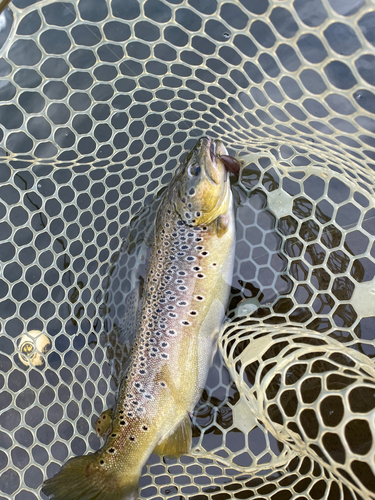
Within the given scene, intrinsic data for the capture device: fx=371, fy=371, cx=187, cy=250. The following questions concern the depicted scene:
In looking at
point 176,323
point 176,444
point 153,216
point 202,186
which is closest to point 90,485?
point 176,444

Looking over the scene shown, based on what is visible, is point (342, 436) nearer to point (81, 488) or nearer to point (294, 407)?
point (294, 407)

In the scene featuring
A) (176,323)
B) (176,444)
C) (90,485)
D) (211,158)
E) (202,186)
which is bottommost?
(90,485)

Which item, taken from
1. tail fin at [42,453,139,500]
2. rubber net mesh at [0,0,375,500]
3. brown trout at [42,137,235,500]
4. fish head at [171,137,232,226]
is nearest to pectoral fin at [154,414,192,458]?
brown trout at [42,137,235,500]

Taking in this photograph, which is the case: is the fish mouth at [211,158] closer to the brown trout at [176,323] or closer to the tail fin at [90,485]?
the brown trout at [176,323]

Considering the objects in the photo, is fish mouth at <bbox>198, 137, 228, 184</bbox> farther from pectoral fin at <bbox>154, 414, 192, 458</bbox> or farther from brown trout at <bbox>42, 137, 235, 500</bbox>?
pectoral fin at <bbox>154, 414, 192, 458</bbox>

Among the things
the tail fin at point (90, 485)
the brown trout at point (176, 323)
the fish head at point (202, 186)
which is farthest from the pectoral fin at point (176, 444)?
the fish head at point (202, 186)

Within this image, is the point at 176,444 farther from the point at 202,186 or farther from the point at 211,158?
the point at 211,158
